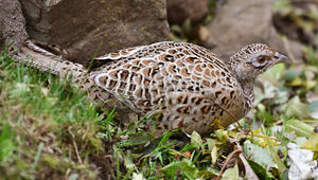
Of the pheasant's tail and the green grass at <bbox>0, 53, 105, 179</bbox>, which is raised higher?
the pheasant's tail

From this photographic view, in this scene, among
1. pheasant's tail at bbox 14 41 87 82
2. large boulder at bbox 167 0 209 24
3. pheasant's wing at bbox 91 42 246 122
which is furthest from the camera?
large boulder at bbox 167 0 209 24

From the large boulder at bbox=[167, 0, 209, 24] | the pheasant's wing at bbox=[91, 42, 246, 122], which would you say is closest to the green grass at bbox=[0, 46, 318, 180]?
the pheasant's wing at bbox=[91, 42, 246, 122]

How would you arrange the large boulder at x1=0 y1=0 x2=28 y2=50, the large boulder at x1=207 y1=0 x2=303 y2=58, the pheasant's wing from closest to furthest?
the pheasant's wing < the large boulder at x1=0 y1=0 x2=28 y2=50 < the large boulder at x1=207 y1=0 x2=303 y2=58

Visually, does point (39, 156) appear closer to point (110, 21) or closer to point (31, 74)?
point (31, 74)

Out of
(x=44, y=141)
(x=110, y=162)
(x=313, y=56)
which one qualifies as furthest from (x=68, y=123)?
(x=313, y=56)

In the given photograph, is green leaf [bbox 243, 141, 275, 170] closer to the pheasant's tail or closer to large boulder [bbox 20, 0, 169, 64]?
the pheasant's tail

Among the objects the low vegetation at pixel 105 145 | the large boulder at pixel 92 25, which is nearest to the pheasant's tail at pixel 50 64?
the low vegetation at pixel 105 145

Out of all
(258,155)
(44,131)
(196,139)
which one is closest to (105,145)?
(44,131)
